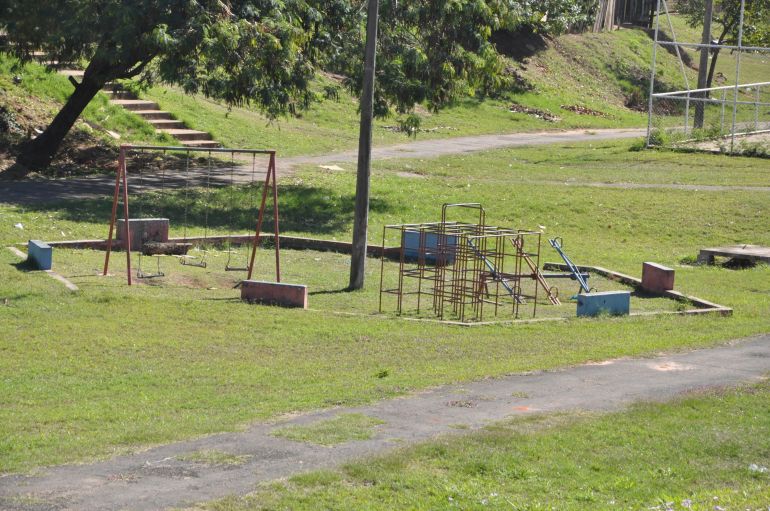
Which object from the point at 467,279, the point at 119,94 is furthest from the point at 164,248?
the point at 119,94

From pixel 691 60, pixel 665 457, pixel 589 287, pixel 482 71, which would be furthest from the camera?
pixel 691 60

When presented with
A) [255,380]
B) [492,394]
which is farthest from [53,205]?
[492,394]

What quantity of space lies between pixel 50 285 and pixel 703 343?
883cm

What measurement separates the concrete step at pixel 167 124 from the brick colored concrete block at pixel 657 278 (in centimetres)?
1674

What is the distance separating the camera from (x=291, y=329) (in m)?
15.1

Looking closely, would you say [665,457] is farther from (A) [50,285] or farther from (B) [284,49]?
(B) [284,49]

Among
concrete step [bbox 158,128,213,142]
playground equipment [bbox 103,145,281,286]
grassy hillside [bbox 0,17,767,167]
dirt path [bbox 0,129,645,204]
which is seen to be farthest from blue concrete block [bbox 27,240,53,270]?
concrete step [bbox 158,128,213,142]

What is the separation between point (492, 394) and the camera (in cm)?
1158

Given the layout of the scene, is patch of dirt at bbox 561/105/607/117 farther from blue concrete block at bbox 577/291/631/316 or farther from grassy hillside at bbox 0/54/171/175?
blue concrete block at bbox 577/291/631/316

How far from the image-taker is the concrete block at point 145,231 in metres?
20.6

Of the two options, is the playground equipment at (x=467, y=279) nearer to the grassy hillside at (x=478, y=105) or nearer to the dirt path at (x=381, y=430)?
the dirt path at (x=381, y=430)

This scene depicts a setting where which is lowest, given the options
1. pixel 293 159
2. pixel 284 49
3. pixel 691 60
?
pixel 293 159

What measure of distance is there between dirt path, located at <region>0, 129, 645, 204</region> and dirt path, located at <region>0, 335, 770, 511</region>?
1382 centimetres

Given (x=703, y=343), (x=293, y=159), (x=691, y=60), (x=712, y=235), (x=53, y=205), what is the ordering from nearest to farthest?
(x=703, y=343), (x=53, y=205), (x=712, y=235), (x=293, y=159), (x=691, y=60)
